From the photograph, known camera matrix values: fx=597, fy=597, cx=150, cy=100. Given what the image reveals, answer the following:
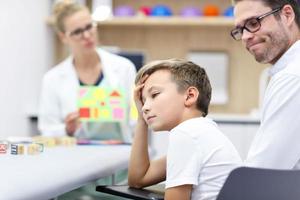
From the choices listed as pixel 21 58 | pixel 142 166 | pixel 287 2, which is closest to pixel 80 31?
pixel 21 58

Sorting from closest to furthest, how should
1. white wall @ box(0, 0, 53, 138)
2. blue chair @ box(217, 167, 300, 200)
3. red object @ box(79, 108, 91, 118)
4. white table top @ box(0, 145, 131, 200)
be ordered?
blue chair @ box(217, 167, 300, 200), white table top @ box(0, 145, 131, 200), red object @ box(79, 108, 91, 118), white wall @ box(0, 0, 53, 138)

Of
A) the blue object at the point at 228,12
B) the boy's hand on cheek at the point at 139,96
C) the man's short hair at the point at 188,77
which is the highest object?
the blue object at the point at 228,12

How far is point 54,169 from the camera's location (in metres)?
1.55

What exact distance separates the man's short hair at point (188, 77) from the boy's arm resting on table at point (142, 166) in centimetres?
20

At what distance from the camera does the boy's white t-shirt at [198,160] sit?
1.36 m

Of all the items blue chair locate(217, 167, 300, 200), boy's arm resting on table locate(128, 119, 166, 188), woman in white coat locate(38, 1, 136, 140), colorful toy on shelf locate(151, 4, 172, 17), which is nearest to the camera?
blue chair locate(217, 167, 300, 200)

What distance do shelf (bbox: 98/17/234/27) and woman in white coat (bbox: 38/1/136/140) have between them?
4.42 feet

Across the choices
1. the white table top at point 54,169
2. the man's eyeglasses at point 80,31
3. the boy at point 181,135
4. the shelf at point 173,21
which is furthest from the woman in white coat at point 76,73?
the shelf at point 173,21

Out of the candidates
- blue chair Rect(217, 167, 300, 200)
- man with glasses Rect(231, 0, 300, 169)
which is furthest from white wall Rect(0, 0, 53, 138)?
blue chair Rect(217, 167, 300, 200)

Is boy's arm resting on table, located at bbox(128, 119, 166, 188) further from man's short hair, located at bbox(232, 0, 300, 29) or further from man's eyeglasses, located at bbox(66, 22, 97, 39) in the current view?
man's eyeglasses, located at bbox(66, 22, 97, 39)

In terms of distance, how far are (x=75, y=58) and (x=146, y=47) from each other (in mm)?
1679

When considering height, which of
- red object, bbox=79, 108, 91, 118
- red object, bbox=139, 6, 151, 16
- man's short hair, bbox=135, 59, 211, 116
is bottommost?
red object, bbox=79, 108, 91, 118

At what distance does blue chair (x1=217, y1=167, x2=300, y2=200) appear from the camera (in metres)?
1.17

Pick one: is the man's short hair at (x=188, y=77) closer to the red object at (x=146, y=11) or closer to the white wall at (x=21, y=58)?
the white wall at (x=21, y=58)
